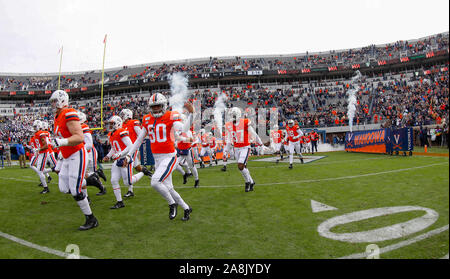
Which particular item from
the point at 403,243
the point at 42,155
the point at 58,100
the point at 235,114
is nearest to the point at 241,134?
the point at 235,114

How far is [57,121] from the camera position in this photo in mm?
5219

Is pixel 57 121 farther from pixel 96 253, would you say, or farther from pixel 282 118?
pixel 282 118

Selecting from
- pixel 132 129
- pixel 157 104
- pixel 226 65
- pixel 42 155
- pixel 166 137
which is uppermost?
pixel 226 65

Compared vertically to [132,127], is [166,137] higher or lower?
lower

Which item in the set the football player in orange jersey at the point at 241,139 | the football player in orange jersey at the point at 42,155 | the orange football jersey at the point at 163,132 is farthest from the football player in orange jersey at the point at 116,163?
the football player in orange jersey at the point at 42,155

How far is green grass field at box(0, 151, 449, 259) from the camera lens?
3.63 m

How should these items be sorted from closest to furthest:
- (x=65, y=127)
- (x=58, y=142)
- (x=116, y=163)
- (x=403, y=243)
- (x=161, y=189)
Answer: (x=403, y=243)
(x=58, y=142)
(x=65, y=127)
(x=161, y=189)
(x=116, y=163)

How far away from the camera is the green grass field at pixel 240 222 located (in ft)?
11.9

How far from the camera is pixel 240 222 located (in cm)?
512

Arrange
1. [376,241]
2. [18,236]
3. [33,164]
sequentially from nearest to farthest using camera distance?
[376,241] → [18,236] → [33,164]

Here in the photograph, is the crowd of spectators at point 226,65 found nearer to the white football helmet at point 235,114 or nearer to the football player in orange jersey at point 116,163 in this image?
the white football helmet at point 235,114

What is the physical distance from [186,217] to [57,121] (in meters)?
3.03

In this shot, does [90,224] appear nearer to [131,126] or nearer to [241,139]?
[131,126]
